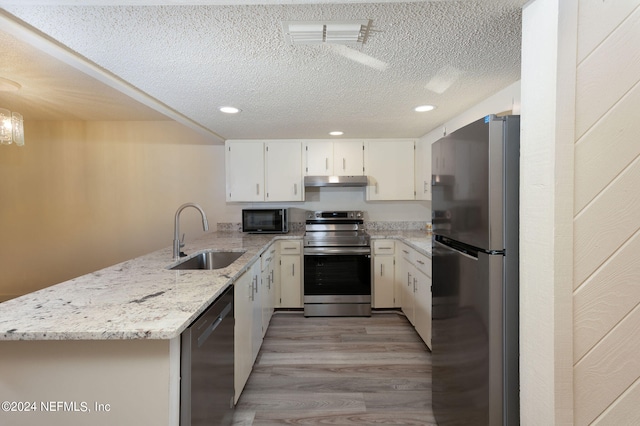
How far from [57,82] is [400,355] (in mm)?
3644

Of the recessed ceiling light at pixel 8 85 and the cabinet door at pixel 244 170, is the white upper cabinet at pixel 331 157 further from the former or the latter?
the recessed ceiling light at pixel 8 85

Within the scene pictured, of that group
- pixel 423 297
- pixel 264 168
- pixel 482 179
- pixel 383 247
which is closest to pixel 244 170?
pixel 264 168

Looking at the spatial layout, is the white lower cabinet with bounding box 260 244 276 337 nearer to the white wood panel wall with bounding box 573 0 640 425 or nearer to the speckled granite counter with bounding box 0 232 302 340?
the speckled granite counter with bounding box 0 232 302 340

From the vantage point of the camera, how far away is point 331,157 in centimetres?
368

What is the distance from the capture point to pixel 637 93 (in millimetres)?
928

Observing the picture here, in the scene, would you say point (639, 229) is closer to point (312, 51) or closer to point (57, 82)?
point (312, 51)

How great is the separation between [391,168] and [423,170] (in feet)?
1.24

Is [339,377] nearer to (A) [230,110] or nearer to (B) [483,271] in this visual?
(B) [483,271]

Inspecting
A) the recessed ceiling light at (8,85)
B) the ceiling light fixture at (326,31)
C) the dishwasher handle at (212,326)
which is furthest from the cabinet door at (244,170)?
the ceiling light fixture at (326,31)

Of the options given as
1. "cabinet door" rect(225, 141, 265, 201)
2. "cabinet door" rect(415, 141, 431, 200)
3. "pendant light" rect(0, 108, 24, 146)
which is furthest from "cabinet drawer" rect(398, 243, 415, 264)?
"pendant light" rect(0, 108, 24, 146)

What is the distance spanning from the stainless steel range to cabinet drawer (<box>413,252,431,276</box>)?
2.19ft

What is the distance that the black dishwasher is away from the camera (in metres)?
1.11

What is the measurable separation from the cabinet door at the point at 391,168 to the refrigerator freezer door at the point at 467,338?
202cm

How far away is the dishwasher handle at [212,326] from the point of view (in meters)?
1.24
